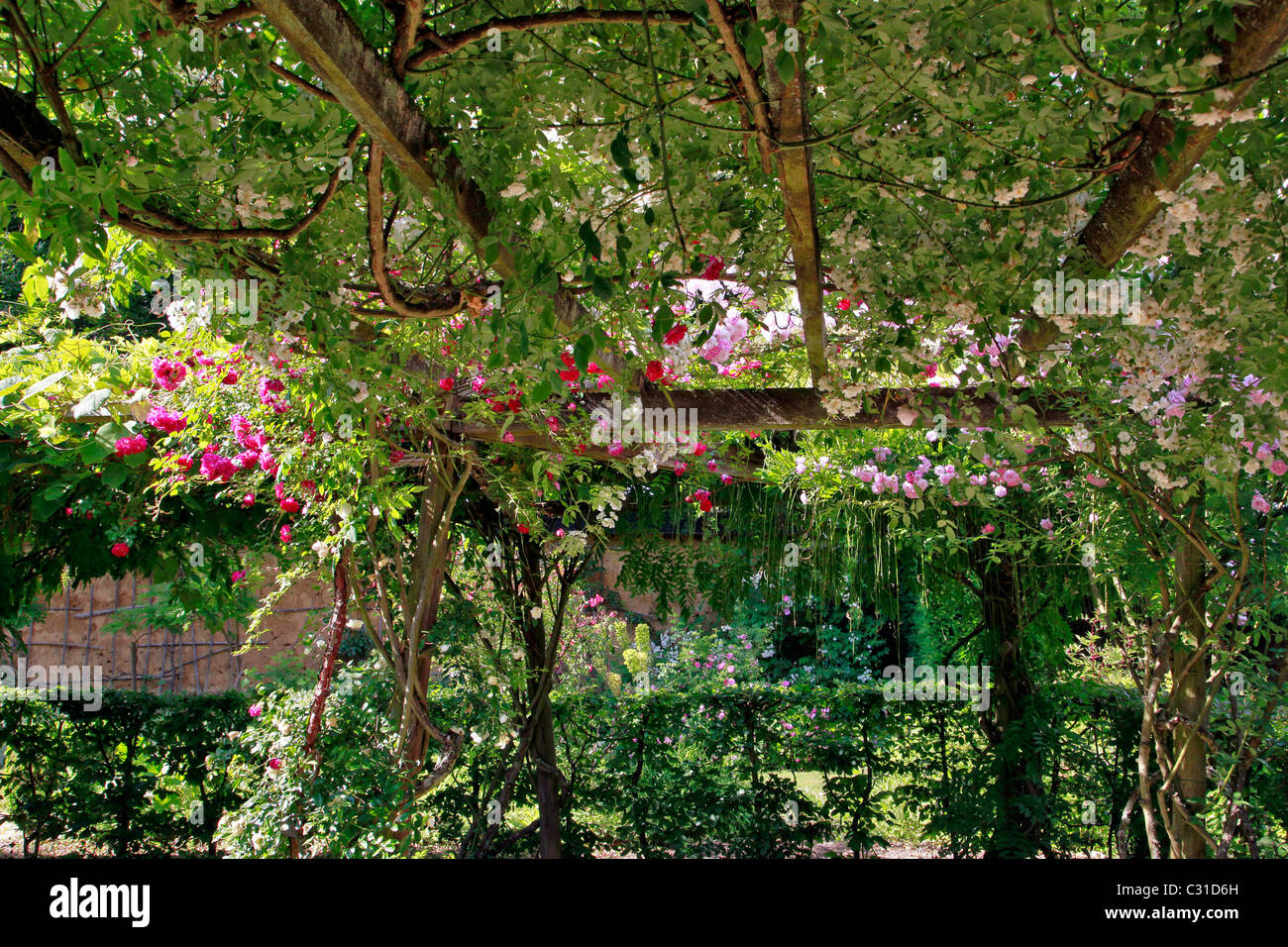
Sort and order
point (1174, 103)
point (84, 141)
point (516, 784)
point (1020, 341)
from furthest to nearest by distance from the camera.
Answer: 1. point (516, 784)
2. point (1020, 341)
3. point (84, 141)
4. point (1174, 103)

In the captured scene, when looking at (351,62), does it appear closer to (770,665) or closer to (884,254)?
(884,254)

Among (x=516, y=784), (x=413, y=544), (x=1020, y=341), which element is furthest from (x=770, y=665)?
(x=1020, y=341)

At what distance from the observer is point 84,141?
1412 mm

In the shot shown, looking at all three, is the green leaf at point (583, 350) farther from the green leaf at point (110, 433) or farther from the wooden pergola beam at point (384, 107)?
the green leaf at point (110, 433)

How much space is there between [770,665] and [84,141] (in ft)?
22.6
